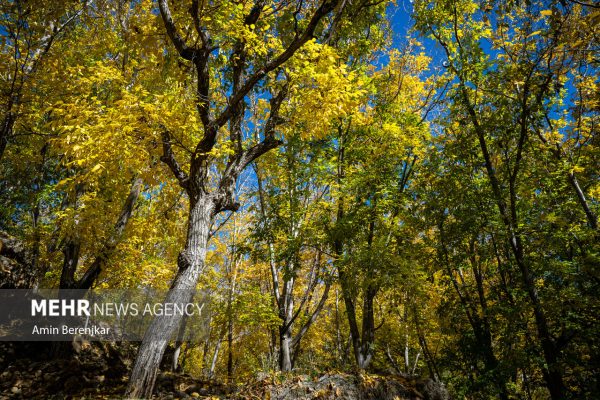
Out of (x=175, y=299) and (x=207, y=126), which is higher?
(x=207, y=126)

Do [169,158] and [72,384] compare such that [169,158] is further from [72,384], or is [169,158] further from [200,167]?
[72,384]

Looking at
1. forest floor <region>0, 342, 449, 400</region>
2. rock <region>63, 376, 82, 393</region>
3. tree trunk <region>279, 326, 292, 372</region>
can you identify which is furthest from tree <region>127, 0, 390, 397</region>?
tree trunk <region>279, 326, 292, 372</region>

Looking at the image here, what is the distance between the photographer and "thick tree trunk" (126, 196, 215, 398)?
3808 millimetres

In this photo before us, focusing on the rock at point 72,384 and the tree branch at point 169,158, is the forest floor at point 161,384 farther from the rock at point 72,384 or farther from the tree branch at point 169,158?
the tree branch at point 169,158

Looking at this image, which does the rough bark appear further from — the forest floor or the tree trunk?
the tree trunk

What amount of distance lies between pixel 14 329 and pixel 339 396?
6.68 m

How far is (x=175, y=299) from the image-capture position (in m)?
4.11

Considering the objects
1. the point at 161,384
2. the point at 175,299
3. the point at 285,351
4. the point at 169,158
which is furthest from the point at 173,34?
the point at 285,351

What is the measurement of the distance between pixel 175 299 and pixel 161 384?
1.46 metres

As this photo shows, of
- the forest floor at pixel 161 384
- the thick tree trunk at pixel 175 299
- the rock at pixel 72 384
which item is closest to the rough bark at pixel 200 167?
the thick tree trunk at pixel 175 299

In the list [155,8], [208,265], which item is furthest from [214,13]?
[208,265]

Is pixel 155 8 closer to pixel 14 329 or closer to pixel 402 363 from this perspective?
pixel 14 329

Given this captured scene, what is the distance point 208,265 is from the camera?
49.9 feet

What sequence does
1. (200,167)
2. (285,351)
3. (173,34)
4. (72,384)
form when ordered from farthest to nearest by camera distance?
(285,351)
(72,384)
(200,167)
(173,34)
